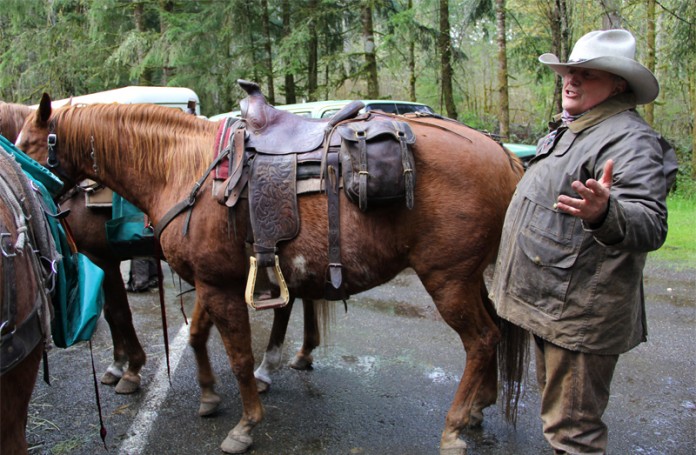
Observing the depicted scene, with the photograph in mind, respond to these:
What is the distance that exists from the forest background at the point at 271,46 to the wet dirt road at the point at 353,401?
7.81 m

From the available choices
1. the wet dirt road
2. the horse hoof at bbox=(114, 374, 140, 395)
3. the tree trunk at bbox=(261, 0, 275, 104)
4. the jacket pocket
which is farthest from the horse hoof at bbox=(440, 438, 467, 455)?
the tree trunk at bbox=(261, 0, 275, 104)

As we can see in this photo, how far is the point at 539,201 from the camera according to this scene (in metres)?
2.03

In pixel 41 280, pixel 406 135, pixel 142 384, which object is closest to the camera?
pixel 41 280

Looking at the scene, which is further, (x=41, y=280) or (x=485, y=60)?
(x=485, y=60)

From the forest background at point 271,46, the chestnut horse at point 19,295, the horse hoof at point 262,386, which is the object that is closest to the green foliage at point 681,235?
the forest background at point 271,46

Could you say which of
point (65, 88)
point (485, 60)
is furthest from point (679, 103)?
point (65, 88)

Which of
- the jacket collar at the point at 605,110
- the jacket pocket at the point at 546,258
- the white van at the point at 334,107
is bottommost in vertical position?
the jacket pocket at the point at 546,258

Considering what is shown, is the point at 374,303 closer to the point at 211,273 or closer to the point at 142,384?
the point at 142,384

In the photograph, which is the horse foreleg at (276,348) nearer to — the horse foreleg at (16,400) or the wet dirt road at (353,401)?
the wet dirt road at (353,401)

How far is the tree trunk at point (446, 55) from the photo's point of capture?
43.7ft

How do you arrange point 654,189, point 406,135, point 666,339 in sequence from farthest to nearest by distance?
1. point 666,339
2. point 406,135
3. point 654,189

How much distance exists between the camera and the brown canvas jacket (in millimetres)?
1732

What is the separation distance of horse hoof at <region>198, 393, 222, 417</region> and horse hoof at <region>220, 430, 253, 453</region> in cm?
38

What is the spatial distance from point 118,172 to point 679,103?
16574 mm
